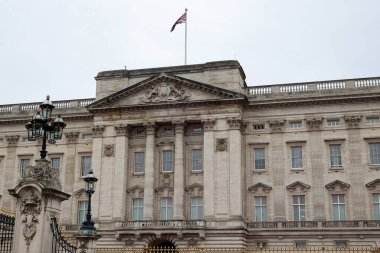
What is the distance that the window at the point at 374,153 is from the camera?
47.1 m

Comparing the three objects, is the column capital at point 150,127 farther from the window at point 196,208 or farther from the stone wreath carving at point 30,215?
the stone wreath carving at point 30,215

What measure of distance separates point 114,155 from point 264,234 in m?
15.7

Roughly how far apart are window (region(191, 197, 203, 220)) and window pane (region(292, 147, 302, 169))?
8.98 meters

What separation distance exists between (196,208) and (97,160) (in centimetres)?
1054

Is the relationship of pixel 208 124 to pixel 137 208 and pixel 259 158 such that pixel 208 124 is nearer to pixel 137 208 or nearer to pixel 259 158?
pixel 259 158

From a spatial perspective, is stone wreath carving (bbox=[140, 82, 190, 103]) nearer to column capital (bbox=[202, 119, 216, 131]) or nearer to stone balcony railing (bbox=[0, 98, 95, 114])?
column capital (bbox=[202, 119, 216, 131])

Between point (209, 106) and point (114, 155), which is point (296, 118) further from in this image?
point (114, 155)

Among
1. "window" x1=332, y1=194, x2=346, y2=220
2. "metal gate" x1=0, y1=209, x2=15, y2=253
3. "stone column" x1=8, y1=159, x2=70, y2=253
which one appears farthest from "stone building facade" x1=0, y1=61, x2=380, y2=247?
"stone column" x1=8, y1=159, x2=70, y2=253

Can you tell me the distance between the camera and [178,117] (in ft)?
166

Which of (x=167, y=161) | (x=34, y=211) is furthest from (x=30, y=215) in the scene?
(x=167, y=161)

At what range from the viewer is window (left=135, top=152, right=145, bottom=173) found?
169 ft

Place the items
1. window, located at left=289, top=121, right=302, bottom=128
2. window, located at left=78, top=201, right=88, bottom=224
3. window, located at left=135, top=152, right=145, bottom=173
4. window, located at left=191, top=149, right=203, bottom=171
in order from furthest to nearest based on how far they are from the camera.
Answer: window, located at left=78, top=201, right=88, bottom=224
window, located at left=135, top=152, right=145, bottom=173
window, located at left=191, top=149, right=203, bottom=171
window, located at left=289, top=121, right=302, bottom=128

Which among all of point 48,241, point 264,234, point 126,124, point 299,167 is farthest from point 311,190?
point 48,241

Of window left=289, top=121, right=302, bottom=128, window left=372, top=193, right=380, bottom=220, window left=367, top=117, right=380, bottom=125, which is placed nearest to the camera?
window left=372, top=193, right=380, bottom=220
